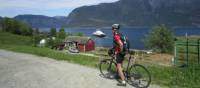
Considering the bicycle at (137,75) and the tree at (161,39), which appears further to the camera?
the tree at (161,39)

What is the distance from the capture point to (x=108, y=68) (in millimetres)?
13203

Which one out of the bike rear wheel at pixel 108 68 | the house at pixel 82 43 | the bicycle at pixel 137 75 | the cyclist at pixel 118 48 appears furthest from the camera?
the house at pixel 82 43

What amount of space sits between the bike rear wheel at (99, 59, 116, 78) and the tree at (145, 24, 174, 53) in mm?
56715

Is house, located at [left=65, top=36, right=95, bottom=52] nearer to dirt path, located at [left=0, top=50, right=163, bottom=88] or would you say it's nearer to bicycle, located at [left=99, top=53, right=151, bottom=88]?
dirt path, located at [left=0, top=50, right=163, bottom=88]

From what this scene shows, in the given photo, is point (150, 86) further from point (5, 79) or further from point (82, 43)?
point (82, 43)

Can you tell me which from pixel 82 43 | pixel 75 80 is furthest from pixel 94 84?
pixel 82 43

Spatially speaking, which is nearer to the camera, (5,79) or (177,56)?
(5,79)

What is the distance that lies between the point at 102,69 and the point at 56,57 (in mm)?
7975

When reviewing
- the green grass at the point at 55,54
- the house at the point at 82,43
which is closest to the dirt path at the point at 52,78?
the green grass at the point at 55,54

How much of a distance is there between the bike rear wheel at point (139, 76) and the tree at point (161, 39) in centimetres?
5881

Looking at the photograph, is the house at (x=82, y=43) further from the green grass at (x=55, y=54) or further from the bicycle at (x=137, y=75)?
the bicycle at (x=137, y=75)

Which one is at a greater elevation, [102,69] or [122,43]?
[122,43]

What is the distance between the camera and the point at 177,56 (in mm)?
27672

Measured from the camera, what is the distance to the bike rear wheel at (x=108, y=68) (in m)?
12.9
